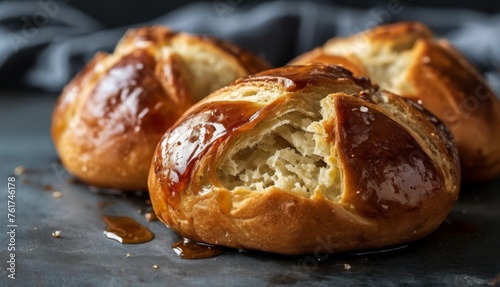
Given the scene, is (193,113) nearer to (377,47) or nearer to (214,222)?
(214,222)

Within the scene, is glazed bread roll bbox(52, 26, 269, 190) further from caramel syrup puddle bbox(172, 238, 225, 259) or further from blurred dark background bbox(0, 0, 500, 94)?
blurred dark background bbox(0, 0, 500, 94)

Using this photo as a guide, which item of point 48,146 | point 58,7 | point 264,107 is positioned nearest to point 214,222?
point 264,107

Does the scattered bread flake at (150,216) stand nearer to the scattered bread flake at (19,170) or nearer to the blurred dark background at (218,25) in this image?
the scattered bread flake at (19,170)

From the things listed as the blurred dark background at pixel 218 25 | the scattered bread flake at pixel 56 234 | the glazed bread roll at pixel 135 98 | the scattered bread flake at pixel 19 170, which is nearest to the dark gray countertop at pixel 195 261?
the scattered bread flake at pixel 56 234

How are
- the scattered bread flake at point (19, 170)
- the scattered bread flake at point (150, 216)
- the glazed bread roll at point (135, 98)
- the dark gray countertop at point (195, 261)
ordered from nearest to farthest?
the dark gray countertop at point (195, 261), the scattered bread flake at point (150, 216), the glazed bread roll at point (135, 98), the scattered bread flake at point (19, 170)

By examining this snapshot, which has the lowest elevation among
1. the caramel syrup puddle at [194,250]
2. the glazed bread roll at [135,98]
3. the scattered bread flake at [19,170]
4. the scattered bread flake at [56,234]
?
the scattered bread flake at [19,170]

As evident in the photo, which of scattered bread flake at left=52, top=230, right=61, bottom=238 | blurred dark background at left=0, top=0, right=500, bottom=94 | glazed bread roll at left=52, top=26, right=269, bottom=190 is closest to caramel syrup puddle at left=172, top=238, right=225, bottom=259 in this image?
scattered bread flake at left=52, top=230, right=61, bottom=238

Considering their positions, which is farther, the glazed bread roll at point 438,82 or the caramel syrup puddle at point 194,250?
the glazed bread roll at point 438,82
